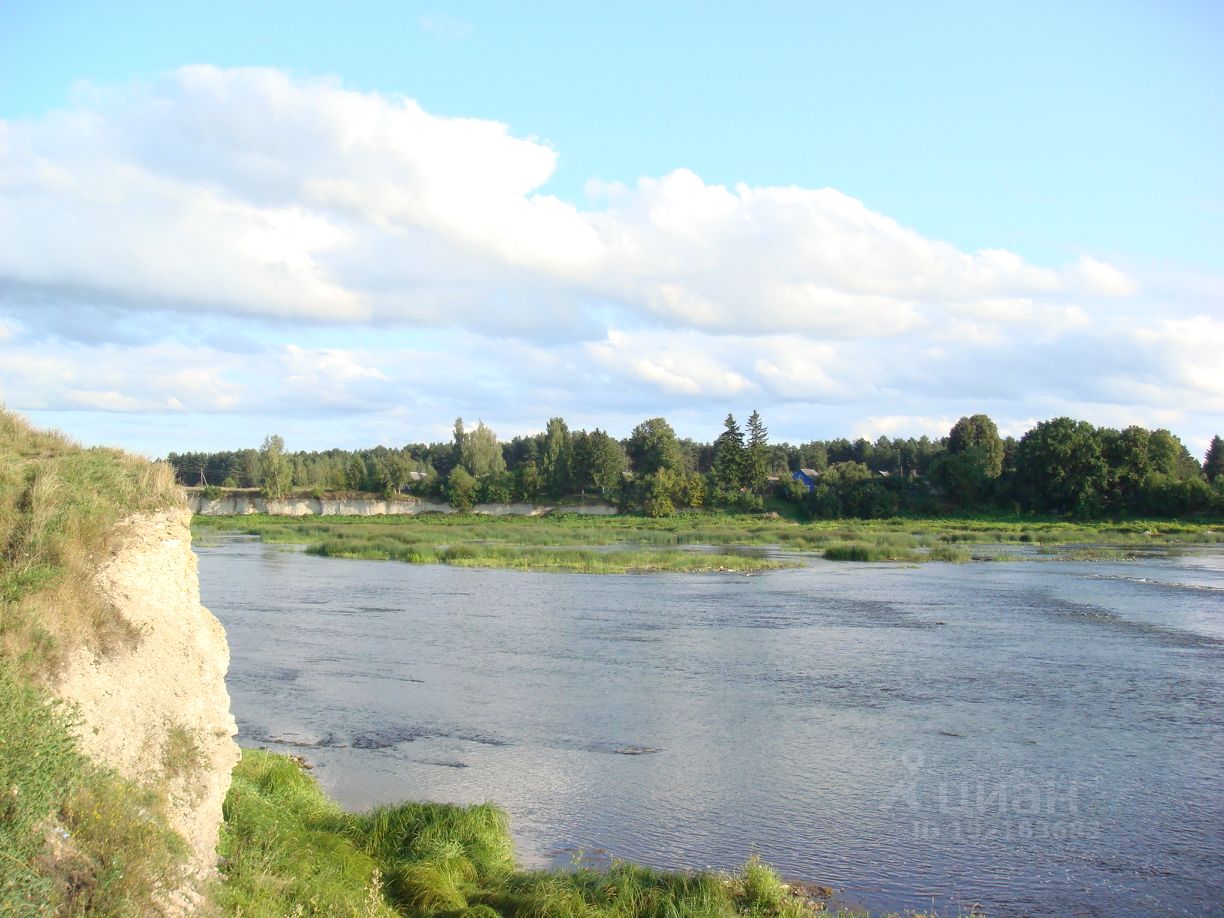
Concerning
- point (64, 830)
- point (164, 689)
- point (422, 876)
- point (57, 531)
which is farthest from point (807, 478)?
point (64, 830)

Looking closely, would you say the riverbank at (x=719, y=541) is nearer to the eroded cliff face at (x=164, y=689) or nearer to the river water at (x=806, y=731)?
the river water at (x=806, y=731)

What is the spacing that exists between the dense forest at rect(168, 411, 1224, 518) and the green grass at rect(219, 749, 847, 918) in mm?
93615

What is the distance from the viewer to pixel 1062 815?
41.9ft

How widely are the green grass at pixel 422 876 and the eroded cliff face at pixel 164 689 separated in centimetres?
66

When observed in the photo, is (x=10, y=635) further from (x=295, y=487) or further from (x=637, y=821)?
(x=295, y=487)

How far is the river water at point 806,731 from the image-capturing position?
1134 centimetres

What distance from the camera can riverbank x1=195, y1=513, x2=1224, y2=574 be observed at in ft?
179

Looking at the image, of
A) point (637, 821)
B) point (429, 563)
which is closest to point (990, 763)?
point (637, 821)

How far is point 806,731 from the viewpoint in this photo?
17.0 m

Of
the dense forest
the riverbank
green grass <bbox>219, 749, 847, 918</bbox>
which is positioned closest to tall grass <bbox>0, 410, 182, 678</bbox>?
green grass <bbox>219, 749, 847, 918</bbox>

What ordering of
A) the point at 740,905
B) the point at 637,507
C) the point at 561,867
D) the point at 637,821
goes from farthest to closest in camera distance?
the point at 637,507, the point at 637,821, the point at 561,867, the point at 740,905

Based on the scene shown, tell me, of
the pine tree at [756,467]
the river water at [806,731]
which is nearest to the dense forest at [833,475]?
the pine tree at [756,467]

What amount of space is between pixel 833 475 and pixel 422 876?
105 meters

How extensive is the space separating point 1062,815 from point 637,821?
5675 mm
